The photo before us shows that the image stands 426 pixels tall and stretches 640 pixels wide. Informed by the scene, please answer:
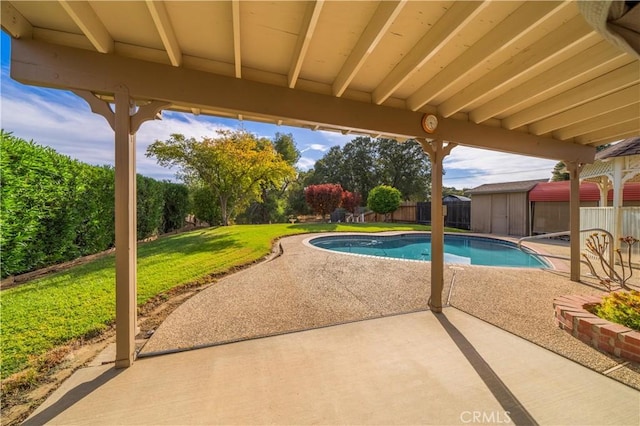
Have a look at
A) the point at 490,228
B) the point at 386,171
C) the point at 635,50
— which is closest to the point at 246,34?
the point at 635,50

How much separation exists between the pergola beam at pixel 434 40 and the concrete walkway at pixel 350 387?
8.95ft

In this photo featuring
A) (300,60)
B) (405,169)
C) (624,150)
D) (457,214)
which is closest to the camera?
(300,60)

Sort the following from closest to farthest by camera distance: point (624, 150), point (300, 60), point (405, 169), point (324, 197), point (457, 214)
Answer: point (300, 60)
point (624, 150)
point (457, 214)
point (324, 197)
point (405, 169)

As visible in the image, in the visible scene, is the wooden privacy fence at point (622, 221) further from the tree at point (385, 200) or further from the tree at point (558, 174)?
the tree at point (558, 174)

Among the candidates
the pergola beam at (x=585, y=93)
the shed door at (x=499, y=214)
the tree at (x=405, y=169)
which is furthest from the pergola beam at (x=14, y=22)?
the tree at (x=405, y=169)

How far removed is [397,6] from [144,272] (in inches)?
226

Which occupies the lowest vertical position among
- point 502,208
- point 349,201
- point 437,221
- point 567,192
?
point 437,221

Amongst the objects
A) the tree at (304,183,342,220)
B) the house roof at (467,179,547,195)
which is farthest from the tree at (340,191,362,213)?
the house roof at (467,179,547,195)

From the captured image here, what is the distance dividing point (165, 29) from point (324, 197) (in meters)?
15.6

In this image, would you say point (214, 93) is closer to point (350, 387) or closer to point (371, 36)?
point (371, 36)

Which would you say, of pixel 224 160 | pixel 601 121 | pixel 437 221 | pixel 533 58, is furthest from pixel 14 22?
pixel 224 160

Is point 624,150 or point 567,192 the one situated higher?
point 624,150

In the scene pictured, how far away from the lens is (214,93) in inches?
94.5

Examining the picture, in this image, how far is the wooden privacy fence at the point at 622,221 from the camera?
18.5 ft
